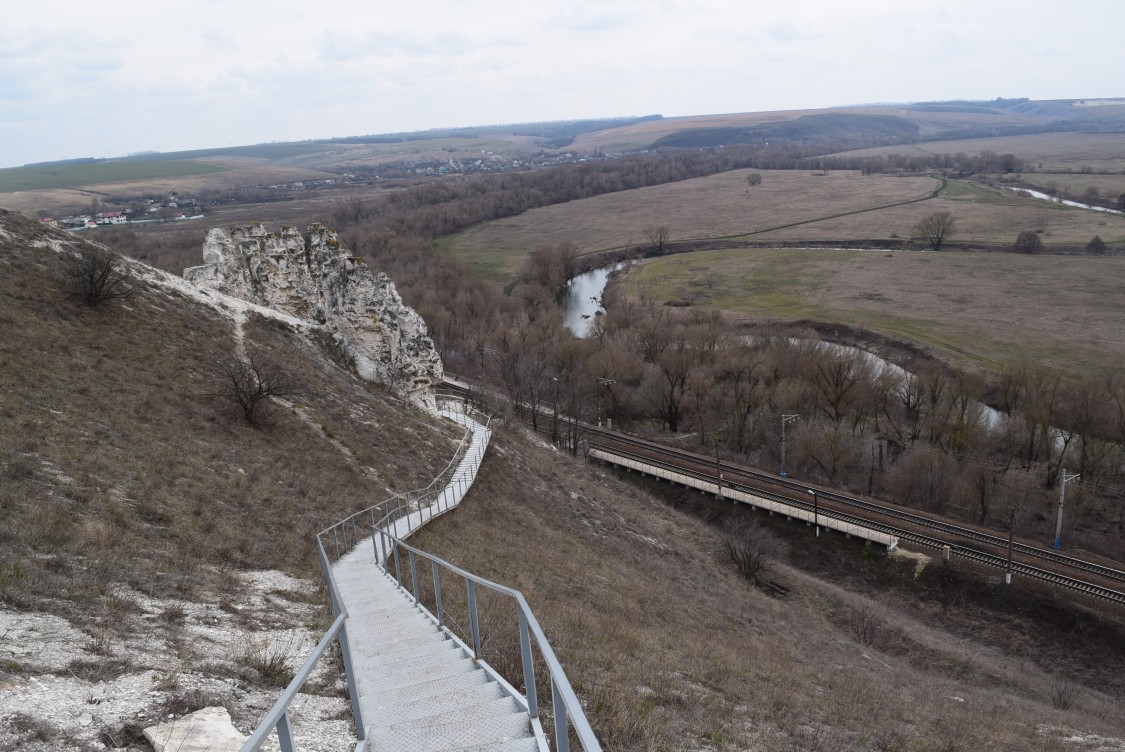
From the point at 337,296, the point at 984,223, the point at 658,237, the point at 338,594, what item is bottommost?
the point at 338,594

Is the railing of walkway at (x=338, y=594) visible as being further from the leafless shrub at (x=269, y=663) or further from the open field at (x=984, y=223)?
the open field at (x=984, y=223)

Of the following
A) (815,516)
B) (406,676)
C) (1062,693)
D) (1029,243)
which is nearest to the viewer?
(406,676)

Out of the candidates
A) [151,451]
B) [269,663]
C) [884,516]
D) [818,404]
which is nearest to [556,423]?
[818,404]

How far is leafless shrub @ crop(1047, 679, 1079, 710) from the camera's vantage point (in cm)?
2167

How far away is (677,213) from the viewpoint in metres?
148

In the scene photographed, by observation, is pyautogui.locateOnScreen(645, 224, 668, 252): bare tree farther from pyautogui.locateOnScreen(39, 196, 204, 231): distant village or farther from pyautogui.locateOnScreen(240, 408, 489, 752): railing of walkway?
pyautogui.locateOnScreen(39, 196, 204, 231): distant village

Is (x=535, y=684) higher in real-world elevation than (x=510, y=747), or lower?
lower

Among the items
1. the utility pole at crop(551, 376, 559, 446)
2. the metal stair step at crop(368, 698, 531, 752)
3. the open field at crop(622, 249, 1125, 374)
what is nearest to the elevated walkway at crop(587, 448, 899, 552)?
the utility pole at crop(551, 376, 559, 446)

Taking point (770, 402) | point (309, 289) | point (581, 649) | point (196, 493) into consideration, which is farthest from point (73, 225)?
point (581, 649)

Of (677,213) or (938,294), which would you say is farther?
(677,213)

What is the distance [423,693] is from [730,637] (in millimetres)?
13288

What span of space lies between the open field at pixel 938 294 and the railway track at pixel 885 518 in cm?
2829

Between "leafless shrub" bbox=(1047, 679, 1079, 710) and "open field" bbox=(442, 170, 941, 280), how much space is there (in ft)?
284

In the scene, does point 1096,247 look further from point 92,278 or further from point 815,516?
point 92,278
